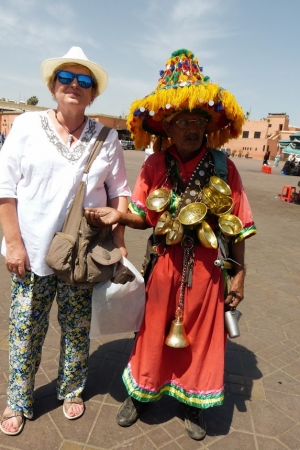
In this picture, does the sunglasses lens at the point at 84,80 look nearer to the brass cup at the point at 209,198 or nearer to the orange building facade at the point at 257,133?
the brass cup at the point at 209,198

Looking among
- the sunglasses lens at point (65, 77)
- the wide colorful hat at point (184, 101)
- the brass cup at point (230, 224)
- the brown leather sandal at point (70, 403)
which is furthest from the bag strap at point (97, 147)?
the brown leather sandal at point (70, 403)

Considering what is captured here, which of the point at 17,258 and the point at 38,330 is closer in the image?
the point at 17,258

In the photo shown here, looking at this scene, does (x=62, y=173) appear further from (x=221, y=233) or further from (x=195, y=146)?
(x=221, y=233)

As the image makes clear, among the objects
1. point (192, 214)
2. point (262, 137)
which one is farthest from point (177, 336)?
point (262, 137)

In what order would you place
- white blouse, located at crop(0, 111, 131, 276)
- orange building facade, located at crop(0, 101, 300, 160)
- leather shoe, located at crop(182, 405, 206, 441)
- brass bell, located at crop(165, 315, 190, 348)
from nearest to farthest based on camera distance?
white blouse, located at crop(0, 111, 131, 276) → brass bell, located at crop(165, 315, 190, 348) → leather shoe, located at crop(182, 405, 206, 441) → orange building facade, located at crop(0, 101, 300, 160)

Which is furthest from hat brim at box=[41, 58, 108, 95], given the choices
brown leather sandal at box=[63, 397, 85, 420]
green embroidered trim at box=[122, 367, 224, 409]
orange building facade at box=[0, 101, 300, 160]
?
orange building facade at box=[0, 101, 300, 160]

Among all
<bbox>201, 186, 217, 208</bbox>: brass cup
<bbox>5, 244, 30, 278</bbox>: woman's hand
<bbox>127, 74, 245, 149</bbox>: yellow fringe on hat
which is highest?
<bbox>127, 74, 245, 149</bbox>: yellow fringe on hat

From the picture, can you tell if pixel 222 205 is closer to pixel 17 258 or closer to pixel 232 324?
pixel 232 324

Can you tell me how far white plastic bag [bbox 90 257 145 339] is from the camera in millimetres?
2061

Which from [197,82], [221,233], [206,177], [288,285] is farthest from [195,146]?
[288,285]

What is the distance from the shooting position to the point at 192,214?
2.03 metres

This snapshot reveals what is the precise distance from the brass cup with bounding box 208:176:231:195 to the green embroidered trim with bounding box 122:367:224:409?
1247mm

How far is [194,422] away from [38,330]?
116 centimetres

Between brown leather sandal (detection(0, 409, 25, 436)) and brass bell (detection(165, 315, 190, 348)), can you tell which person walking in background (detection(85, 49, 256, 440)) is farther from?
brown leather sandal (detection(0, 409, 25, 436))
